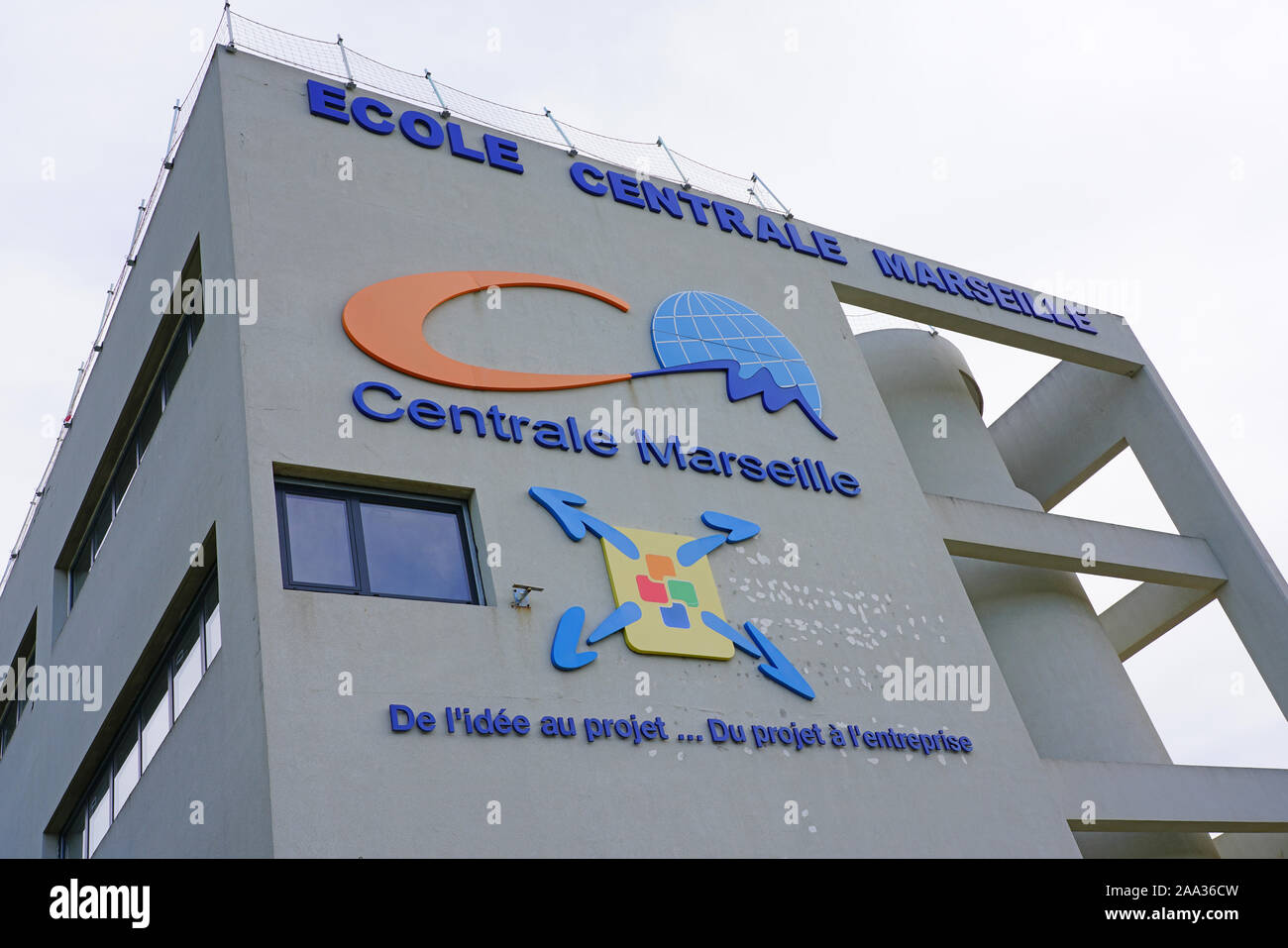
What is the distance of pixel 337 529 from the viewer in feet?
41.0

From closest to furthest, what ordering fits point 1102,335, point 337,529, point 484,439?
point 337,529 → point 484,439 → point 1102,335

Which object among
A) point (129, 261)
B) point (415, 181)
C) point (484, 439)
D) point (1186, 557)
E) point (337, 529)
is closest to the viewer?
point (337, 529)

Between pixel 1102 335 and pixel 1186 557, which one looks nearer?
pixel 1186 557

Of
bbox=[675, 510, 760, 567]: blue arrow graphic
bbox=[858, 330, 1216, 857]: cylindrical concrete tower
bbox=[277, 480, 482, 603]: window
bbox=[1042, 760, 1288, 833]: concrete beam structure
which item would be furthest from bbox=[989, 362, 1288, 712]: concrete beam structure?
bbox=[277, 480, 482, 603]: window

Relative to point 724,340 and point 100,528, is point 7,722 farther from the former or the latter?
point 724,340

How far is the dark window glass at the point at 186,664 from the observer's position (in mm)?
13078

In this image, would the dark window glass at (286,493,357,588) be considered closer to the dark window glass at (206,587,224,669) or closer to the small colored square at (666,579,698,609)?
the dark window glass at (206,587,224,669)

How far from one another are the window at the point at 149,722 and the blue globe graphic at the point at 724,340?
21.0 feet

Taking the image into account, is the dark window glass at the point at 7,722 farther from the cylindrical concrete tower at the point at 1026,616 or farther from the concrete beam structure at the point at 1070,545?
the cylindrical concrete tower at the point at 1026,616

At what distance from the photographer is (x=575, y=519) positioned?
13.6m

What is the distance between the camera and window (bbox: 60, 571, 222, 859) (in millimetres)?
13070

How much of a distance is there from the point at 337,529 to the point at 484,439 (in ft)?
6.78
